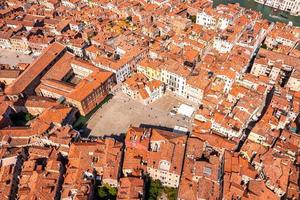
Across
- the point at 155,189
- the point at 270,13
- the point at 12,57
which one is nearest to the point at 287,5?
the point at 270,13

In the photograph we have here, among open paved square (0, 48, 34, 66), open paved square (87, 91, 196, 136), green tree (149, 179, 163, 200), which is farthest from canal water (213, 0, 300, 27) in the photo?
green tree (149, 179, 163, 200)

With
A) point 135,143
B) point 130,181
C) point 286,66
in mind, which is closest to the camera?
point 130,181

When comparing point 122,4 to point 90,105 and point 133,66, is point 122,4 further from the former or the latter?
point 90,105

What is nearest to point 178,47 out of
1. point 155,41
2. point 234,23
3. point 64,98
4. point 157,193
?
point 155,41

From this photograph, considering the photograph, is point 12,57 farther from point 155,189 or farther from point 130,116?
point 155,189

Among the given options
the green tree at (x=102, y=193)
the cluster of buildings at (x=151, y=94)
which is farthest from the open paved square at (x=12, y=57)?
the green tree at (x=102, y=193)

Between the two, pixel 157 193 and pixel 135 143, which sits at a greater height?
pixel 135 143

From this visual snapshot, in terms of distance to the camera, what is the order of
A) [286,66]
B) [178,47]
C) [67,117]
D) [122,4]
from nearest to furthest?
[67,117], [286,66], [178,47], [122,4]

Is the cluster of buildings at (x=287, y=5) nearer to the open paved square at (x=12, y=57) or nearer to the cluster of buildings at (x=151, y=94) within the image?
the cluster of buildings at (x=151, y=94)
